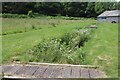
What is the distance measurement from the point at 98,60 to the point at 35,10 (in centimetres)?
5072

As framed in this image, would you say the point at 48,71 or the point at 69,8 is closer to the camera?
the point at 48,71

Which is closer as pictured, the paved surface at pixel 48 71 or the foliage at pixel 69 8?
the paved surface at pixel 48 71

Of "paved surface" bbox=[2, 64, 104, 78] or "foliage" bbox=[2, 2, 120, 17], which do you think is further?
"foliage" bbox=[2, 2, 120, 17]

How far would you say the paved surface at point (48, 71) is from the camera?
19.4 ft

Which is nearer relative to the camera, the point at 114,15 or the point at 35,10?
the point at 114,15

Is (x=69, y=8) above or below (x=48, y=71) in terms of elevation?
above

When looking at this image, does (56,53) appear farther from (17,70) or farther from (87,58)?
(17,70)

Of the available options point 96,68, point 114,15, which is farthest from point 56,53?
point 114,15

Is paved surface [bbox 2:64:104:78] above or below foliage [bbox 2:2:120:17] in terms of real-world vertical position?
below

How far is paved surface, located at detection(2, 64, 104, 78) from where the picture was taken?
5914mm

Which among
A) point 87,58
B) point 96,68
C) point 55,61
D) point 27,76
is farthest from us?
point 87,58

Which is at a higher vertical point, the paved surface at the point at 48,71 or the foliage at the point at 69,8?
the foliage at the point at 69,8

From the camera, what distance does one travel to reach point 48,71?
20.8 ft

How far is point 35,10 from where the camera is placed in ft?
Result: 189
